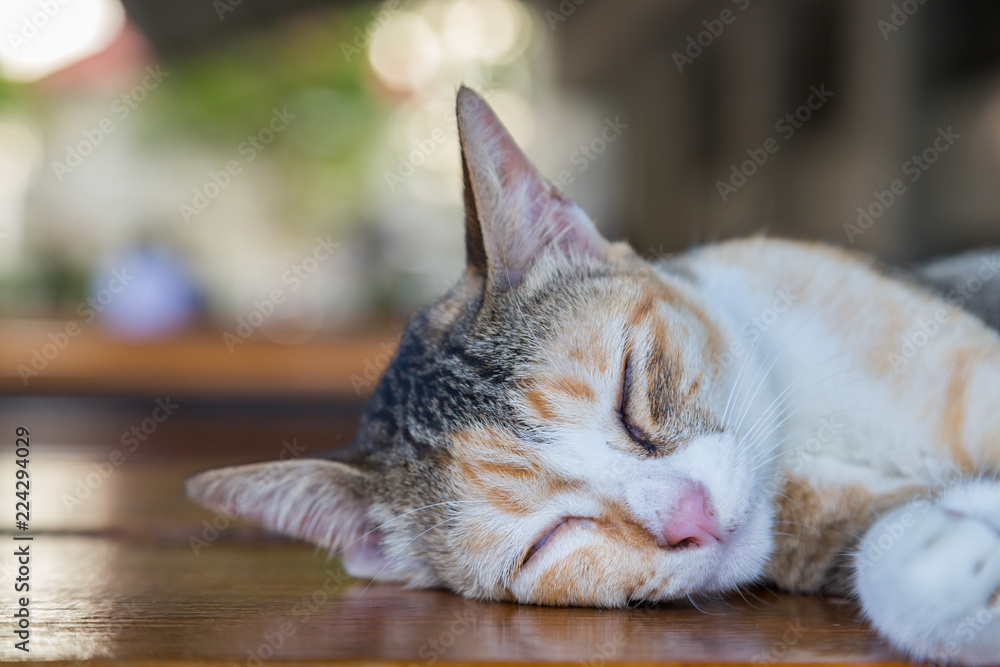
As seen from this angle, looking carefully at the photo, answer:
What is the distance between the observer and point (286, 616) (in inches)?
36.4

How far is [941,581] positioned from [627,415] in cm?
48

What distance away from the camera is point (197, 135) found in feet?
27.9

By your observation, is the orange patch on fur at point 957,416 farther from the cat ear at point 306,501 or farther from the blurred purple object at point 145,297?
the blurred purple object at point 145,297

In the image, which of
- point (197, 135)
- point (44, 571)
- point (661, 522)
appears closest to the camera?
point (661, 522)

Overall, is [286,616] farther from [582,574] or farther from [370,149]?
[370,149]

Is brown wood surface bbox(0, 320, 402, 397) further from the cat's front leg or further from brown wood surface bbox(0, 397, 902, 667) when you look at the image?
the cat's front leg

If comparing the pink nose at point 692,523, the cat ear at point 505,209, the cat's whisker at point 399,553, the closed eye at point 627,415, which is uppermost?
the cat ear at point 505,209

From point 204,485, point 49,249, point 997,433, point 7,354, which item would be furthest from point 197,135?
point 997,433

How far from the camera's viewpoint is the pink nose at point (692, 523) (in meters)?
1.04

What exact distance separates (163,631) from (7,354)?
14.7ft

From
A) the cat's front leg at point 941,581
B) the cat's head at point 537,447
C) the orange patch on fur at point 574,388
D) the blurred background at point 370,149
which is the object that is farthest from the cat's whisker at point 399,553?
the blurred background at point 370,149

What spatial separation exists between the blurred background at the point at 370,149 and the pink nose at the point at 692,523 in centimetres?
215

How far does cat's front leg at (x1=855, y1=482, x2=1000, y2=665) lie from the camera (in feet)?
2.53

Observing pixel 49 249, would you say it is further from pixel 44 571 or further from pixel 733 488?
pixel 733 488
